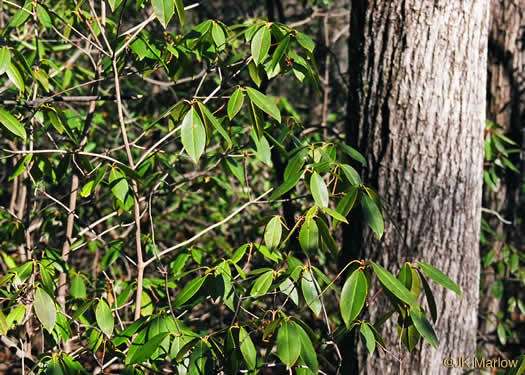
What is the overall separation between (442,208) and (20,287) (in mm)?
1548

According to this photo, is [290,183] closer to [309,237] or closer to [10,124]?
[309,237]

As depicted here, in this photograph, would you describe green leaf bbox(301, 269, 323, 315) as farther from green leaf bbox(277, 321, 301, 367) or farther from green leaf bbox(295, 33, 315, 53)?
green leaf bbox(295, 33, 315, 53)

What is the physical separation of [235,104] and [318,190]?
1.15 feet

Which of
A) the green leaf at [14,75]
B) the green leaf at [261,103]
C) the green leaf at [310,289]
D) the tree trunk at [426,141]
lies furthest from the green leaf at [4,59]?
the tree trunk at [426,141]

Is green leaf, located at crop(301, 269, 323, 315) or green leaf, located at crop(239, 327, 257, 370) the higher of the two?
green leaf, located at crop(301, 269, 323, 315)

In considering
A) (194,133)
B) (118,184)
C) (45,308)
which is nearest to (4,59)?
(118,184)

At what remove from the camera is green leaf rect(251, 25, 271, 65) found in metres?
1.57

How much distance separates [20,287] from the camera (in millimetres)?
1706

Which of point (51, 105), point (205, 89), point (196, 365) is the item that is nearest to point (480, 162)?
point (196, 365)

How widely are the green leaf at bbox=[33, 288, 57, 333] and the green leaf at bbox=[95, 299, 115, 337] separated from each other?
183mm

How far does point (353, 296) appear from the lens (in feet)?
4.46

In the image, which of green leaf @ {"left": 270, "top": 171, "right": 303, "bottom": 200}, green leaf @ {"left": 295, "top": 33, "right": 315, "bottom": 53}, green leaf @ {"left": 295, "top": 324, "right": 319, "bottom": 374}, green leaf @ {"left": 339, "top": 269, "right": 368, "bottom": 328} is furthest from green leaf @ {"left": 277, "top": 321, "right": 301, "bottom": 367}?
green leaf @ {"left": 295, "top": 33, "right": 315, "bottom": 53}

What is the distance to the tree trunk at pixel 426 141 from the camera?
2.05m

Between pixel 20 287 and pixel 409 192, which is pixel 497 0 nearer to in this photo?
pixel 409 192
